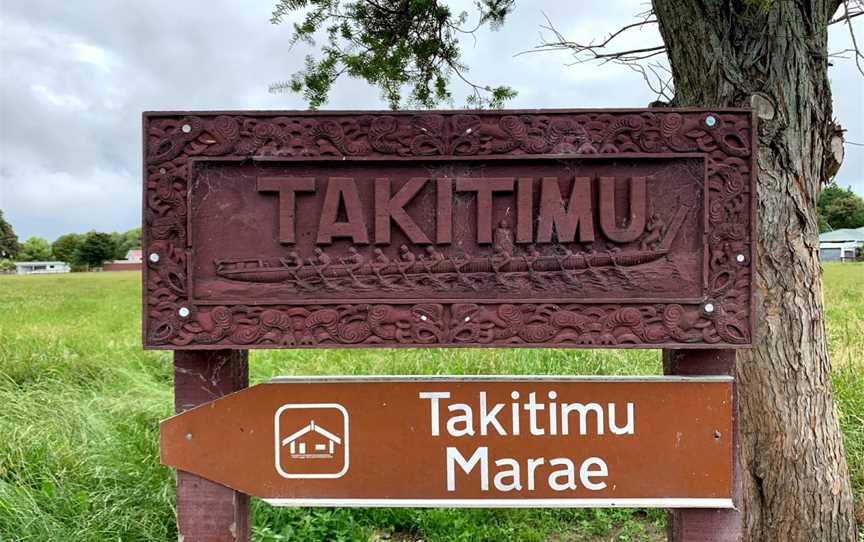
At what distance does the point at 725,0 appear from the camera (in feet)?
7.63

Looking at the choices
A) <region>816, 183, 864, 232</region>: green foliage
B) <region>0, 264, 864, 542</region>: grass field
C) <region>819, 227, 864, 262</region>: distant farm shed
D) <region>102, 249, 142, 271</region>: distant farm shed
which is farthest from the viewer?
<region>102, 249, 142, 271</region>: distant farm shed

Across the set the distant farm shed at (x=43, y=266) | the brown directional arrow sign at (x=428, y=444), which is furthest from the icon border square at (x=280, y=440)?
the distant farm shed at (x=43, y=266)

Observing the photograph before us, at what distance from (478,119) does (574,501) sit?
4.03 feet

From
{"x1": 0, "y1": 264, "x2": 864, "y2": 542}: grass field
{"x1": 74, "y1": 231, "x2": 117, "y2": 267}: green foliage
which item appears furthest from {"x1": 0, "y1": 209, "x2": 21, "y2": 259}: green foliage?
{"x1": 0, "y1": 264, "x2": 864, "y2": 542}: grass field

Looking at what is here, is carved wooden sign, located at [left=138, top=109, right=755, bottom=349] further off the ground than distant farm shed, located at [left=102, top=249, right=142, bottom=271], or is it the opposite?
distant farm shed, located at [left=102, top=249, right=142, bottom=271]

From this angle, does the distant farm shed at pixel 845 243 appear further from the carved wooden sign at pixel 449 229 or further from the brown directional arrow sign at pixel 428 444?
the brown directional arrow sign at pixel 428 444

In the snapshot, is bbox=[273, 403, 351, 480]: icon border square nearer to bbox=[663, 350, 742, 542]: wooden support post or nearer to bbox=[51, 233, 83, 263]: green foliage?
bbox=[663, 350, 742, 542]: wooden support post

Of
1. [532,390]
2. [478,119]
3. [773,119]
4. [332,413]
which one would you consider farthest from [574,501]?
[773,119]

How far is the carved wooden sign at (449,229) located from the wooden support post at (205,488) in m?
0.10

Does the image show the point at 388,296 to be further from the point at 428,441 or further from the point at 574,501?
the point at 574,501

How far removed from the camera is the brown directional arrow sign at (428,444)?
67.4 inches

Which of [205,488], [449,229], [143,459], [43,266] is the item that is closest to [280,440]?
[205,488]

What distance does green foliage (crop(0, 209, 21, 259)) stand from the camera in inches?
2044

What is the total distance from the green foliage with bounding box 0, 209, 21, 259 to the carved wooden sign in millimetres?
60652
